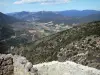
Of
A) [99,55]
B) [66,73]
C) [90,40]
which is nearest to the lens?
[66,73]

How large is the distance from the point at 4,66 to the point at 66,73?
973 cm

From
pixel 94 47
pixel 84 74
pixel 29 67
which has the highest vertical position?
pixel 29 67

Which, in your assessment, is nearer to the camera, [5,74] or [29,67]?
[5,74]

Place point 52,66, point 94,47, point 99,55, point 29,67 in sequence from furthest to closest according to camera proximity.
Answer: point 94,47, point 99,55, point 52,66, point 29,67

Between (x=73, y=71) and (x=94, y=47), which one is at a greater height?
(x=73, y=71)

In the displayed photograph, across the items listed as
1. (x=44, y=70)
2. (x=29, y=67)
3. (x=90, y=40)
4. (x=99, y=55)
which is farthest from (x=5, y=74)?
(x=90, y=40)

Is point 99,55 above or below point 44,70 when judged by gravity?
below

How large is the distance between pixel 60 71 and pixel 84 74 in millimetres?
2643

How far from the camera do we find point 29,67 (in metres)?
19.3

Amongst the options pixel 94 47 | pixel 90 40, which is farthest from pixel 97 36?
pixel 94 47

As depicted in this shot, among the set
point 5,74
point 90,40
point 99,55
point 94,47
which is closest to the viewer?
point 5,74

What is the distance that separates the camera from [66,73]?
2428cm

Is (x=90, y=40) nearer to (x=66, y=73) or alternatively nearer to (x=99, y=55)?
(x=99, y=55)

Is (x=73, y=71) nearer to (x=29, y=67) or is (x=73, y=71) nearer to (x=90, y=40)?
(x=29, y=67)
